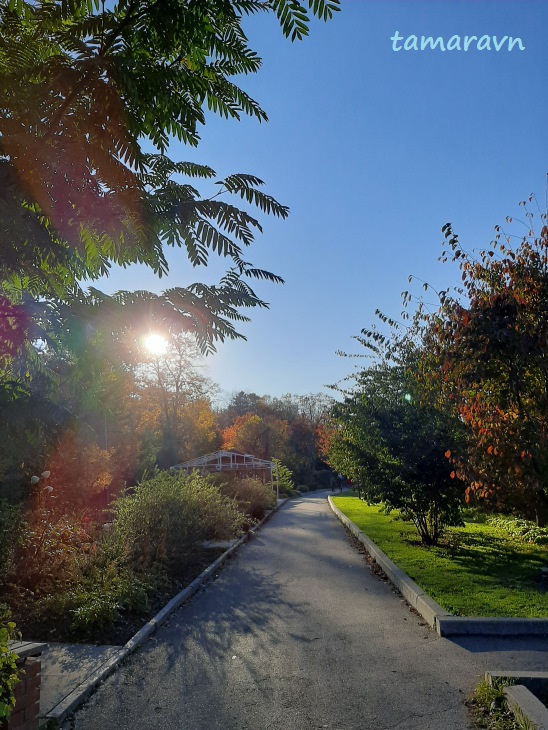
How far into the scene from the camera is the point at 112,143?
2.05 metres

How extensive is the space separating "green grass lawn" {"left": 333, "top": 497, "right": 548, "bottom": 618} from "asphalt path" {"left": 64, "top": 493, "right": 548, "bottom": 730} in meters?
0.71

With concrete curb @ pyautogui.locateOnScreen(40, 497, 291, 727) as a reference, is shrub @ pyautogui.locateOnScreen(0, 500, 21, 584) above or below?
above

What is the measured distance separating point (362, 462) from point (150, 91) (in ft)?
41.3

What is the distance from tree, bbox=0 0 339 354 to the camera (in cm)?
193

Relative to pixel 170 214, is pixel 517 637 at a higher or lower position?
lower

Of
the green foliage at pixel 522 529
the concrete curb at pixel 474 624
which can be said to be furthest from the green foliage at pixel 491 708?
the green foliage at pixel 522 529

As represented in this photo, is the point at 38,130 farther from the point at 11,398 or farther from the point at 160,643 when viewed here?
the point at 160,643

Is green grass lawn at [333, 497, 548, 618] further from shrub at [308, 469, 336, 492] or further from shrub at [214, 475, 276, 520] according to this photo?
shrub at [308, 469, 336, 492]

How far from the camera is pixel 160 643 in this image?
6562 millimetres

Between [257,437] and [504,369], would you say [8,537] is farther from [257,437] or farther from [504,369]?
[257,437]

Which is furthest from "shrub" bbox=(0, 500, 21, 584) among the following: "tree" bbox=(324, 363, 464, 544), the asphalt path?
"tree" bbox=(324, 363, 464, 544)

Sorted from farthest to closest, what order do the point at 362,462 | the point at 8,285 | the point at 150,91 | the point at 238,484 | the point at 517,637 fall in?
1. the point at 238,484
2. the point at 362,462
3. the point at 517,637
4. the point at 8,285
5. the point at 150,91

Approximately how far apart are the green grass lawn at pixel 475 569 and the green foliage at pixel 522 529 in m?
0.39

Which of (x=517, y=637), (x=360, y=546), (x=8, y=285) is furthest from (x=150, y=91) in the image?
(x=360, y=546)
